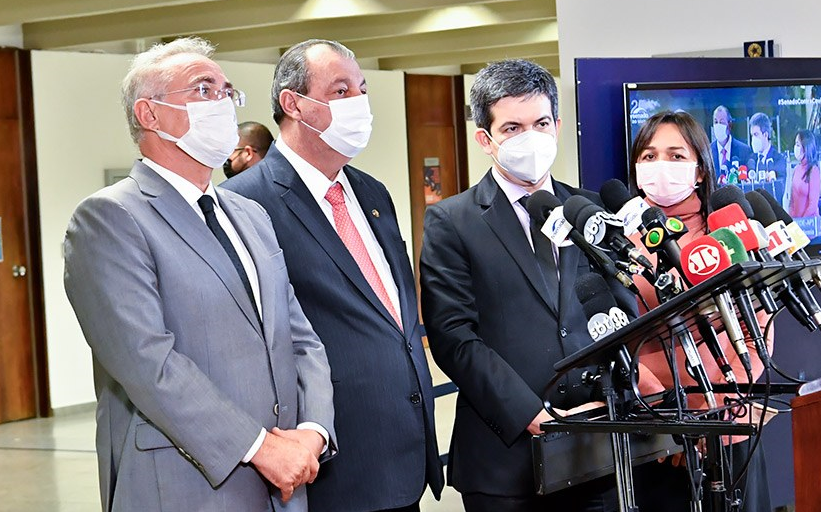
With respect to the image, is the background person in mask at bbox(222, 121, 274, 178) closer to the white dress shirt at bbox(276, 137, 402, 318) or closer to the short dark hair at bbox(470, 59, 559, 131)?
the white dress shirt at bbox(276, 137, 402, 318)

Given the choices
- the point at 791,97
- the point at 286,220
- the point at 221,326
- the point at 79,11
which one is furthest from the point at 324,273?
the point at 79,11

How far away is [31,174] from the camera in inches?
408

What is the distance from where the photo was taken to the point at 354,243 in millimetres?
3068

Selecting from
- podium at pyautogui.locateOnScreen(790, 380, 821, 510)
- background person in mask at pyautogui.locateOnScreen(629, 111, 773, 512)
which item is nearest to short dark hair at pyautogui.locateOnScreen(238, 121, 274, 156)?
background person in mask at pyautogui.locateOnScreen(629, 111, 773, 512)

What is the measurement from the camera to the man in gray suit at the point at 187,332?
246 centimetres

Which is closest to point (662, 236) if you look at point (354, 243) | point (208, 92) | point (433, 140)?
point (354, 243)

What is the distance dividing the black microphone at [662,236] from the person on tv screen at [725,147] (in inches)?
119

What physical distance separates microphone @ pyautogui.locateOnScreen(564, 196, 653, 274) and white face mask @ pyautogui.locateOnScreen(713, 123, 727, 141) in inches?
116

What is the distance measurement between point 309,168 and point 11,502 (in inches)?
193

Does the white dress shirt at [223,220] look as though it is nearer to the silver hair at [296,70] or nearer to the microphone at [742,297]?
the silver hair at [296,70]

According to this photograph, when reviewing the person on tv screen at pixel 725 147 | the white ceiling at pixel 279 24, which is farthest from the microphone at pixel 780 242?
the white ceiling at pixel 279 24

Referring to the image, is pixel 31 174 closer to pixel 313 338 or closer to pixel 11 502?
pixel 11 502

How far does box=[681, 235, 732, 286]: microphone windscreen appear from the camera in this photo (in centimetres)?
212

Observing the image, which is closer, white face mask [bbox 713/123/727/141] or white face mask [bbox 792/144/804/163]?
white face mask [bbox 713/123/727/141]
